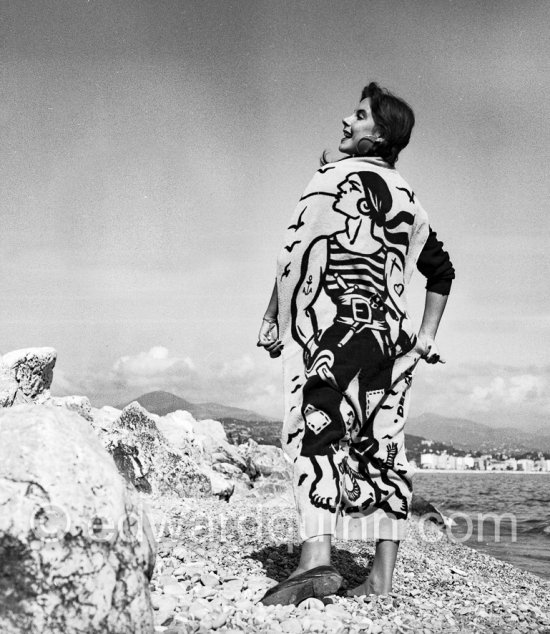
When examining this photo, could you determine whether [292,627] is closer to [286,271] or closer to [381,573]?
[381,573]

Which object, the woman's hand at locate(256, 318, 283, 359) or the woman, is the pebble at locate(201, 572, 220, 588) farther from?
the woman's hand at locate(256, 318, 283, 359)

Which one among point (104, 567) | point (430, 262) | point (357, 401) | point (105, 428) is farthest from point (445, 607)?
point (105, 428)

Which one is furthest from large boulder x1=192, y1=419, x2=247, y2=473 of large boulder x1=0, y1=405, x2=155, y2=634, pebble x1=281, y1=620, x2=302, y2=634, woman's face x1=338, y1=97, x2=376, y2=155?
large boulder x1=0, y1=405, x2=155, y2=634

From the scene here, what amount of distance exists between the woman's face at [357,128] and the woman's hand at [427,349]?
1021mm

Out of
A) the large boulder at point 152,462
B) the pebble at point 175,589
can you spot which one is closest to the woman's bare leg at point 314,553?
the pebble at point 175,589

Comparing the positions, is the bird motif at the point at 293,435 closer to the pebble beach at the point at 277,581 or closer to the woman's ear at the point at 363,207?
the pebble beach at the point at 277,581

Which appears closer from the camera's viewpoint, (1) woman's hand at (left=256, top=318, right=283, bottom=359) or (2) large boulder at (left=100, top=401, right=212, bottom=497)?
(1) woman's hand at (left=256, top=318, right=283, bottom=359)

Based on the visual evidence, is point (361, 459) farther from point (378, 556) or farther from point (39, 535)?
point (39, 535)

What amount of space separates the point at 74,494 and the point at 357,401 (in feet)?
5.03

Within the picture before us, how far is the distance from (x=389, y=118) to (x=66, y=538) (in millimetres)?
2555

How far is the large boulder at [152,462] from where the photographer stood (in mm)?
7410

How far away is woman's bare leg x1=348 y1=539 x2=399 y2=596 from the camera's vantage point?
10.7 ft

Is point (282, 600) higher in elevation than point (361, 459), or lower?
lower

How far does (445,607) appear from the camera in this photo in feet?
11.2
